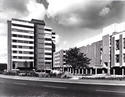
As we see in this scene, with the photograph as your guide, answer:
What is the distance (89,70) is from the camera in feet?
196

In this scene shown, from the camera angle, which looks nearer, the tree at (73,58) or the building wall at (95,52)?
the tree at (73,58)

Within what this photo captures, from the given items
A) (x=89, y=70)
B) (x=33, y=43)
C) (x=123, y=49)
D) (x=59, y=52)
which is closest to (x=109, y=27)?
(x=123, y=49)

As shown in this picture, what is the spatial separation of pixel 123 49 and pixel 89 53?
28184mm

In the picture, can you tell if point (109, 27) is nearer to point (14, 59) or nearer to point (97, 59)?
point (97, 59)

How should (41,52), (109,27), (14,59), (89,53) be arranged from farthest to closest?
(41,52) → (14,59) → (89,53) → (109,27)

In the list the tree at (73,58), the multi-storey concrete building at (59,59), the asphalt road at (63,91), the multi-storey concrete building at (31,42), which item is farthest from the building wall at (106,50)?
the multi-storey concrete building at (59,59)

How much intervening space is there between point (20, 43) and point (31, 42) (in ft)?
19.6

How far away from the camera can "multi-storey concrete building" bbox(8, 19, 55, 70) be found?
80000 mm

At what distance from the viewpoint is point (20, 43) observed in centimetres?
8131

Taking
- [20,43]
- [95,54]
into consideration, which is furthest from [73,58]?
[20,43]

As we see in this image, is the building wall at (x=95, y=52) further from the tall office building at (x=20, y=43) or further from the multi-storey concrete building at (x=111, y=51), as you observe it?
the tall office building at (x=20, y=43)

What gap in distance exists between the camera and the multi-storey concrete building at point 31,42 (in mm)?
80000

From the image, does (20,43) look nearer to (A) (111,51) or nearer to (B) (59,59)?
(B) (59,59)

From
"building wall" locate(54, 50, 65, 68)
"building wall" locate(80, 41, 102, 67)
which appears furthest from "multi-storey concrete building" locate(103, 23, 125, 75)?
"building wall" locate(54, 50, 65, 68)
